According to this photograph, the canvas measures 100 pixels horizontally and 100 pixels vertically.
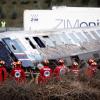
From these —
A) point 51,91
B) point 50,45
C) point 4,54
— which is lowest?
point 51,91

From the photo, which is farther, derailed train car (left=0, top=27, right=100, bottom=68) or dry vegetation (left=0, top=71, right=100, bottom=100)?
derailed train car (left=0, top=27, right=100, bottom=68)

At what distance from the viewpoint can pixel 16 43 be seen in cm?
3372

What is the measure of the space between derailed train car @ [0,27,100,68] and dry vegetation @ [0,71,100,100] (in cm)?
1192

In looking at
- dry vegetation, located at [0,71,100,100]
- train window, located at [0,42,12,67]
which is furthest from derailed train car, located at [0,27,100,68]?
dry vegetation, located at [0,71,100,100]

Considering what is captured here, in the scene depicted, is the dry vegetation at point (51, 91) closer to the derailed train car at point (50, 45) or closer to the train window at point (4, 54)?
the derailed train car at point (50, 45)

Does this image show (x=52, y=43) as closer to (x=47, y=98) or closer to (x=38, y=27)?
(x=38, y=27)

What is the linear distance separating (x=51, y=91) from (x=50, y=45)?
1530 centimetres

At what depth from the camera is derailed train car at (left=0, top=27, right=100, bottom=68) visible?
109ft

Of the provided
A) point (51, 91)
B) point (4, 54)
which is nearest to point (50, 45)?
point (4, 54)

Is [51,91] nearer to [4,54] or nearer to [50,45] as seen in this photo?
[4,54]

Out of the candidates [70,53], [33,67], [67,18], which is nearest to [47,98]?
[33,67]

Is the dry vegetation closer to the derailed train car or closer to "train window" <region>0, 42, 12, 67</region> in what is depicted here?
the derailed train car

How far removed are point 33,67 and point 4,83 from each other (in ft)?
38.6

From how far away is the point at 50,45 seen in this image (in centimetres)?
3466
